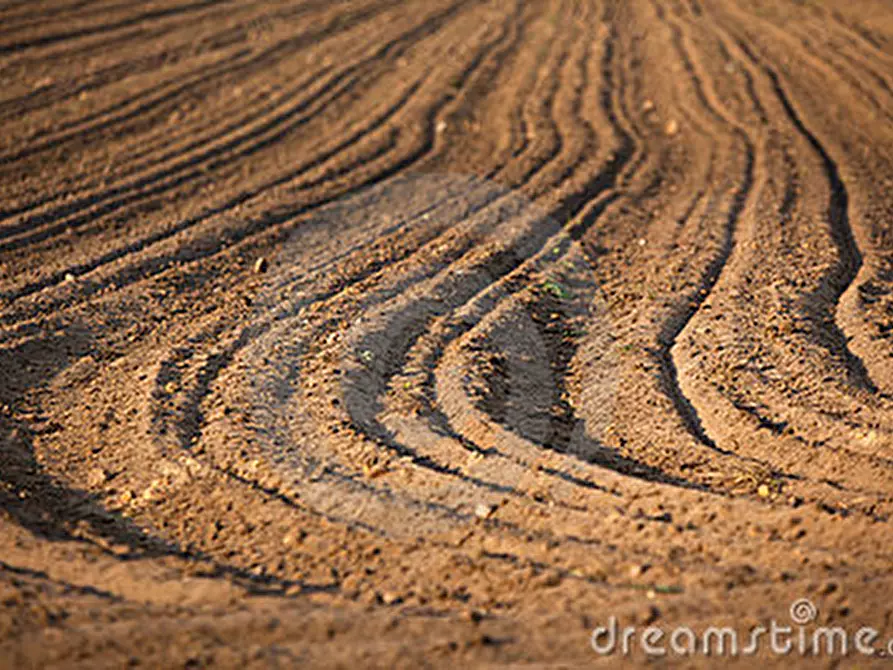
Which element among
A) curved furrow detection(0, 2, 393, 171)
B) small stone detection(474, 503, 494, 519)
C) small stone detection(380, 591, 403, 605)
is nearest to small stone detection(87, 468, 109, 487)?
small stone detection(380, 591, 403, 605)

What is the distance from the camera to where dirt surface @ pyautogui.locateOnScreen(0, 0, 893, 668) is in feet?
13.0

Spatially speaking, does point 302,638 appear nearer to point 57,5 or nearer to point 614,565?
point 614,565

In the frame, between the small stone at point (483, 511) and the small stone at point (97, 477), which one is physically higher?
the small stone at point (97, 477)

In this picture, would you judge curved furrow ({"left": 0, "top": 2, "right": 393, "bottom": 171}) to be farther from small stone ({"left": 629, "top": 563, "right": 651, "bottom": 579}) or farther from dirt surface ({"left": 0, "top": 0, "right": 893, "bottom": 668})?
small stone ({"left": 629, "top": 563, "right": 651, "bottom": 579})

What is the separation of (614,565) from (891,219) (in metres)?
6.80

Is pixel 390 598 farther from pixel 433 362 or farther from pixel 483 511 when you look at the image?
pixel 433 362

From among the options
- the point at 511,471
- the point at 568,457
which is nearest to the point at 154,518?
the point at 511,471

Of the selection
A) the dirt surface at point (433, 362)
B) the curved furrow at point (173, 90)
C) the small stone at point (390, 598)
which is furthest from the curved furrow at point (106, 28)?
the small stone at point (390, 598)

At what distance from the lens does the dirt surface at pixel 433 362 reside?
3953mm

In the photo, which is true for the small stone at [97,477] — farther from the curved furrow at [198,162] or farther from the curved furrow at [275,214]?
the curved furrow at [198,162]

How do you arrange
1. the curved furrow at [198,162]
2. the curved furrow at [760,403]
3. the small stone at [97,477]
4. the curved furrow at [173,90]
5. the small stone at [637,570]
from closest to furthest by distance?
the small stone at [637,570]
the curved furrow at [760,403]
the small stone at [97,477]
the curved furrow at [198,162]
the curved furrow at [173,90]

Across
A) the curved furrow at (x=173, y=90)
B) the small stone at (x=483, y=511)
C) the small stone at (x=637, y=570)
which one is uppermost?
the curved furrow at (x=173, y=90)

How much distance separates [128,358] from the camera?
21.8 feet

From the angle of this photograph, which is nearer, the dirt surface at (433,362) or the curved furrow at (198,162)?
the dirt surface at (433,362)
